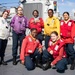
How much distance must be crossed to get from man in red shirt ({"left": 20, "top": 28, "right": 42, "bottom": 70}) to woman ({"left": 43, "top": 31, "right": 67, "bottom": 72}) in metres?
0.23

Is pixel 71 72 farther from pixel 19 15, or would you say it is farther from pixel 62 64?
pixel 19 15

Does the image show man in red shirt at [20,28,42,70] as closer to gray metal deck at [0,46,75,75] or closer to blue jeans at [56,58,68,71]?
gray metal deck at [0,46,75,75]

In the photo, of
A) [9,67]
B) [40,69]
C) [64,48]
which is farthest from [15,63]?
[64,48]

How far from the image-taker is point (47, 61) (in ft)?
21.4

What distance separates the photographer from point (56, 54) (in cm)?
638

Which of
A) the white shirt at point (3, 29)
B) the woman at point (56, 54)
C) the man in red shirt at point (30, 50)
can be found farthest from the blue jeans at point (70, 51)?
the white shirt at point (3, 29)

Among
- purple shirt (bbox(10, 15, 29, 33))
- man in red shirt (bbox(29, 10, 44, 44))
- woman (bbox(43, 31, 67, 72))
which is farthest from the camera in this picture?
man in red shirt (bbox(29, 10, 44, 44))

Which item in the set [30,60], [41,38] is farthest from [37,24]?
[30,60]

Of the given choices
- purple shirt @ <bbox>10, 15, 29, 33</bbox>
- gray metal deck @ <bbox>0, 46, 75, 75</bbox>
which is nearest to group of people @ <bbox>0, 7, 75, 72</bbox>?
purple shirt @ <bbox>10, 15, 29, 33</bbox>

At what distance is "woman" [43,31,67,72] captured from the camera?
20.5 ft

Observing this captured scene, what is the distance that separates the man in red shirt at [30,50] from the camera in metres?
6.45

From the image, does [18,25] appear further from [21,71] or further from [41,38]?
[21,71]

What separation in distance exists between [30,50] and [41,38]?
28.5 inches

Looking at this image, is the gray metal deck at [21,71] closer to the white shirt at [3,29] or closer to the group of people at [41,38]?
the group of people at [41,38]
